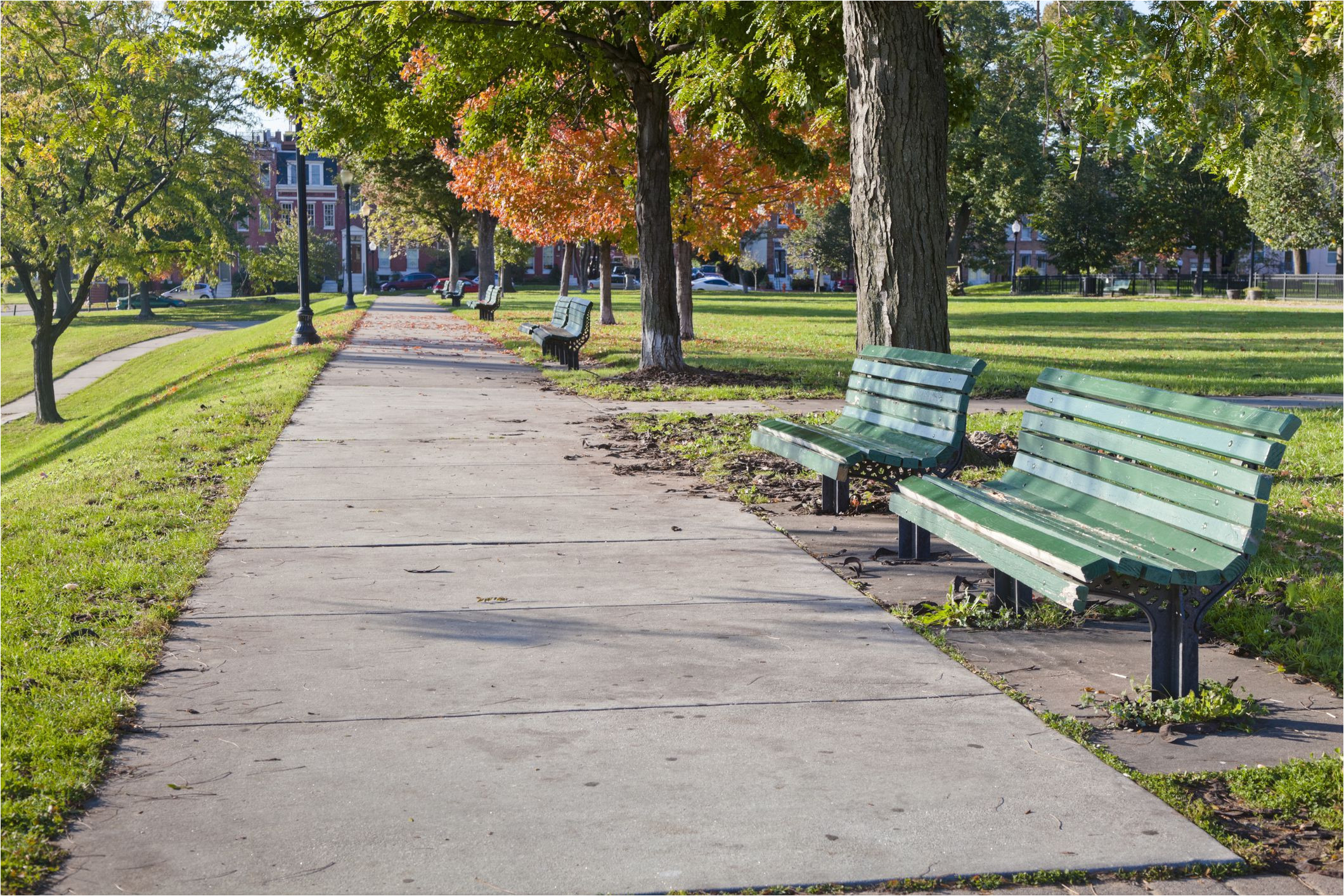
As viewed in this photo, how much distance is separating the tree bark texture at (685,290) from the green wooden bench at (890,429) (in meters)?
17.3

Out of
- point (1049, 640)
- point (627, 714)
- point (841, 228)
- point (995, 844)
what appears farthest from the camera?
point (841, 228)

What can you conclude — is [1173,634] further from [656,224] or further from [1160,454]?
[656,224]

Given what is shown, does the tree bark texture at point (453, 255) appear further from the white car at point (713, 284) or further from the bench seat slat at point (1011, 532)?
the bench seat slat at point (1011, 532)

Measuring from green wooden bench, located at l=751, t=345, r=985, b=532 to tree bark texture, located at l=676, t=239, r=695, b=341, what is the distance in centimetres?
1730

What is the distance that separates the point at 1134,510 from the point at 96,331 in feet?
166

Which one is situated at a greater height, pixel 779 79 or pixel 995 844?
pixel 779 79

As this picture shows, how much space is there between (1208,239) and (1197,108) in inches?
2525

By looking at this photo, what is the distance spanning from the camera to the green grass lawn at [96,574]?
393 cm

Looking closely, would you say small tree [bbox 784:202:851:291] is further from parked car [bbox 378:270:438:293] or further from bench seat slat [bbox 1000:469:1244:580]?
bench seat slat [bbox 1000:469:1244:580]

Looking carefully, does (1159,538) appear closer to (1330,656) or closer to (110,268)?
(1330,656)

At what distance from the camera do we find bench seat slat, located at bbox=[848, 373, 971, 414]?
23.2ft

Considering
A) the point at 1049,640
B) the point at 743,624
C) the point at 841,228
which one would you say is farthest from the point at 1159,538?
the point at 841,228

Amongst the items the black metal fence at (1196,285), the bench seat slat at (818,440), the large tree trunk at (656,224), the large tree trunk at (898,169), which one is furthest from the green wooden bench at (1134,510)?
the black metal fence at (1196,285)

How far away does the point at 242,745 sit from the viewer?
425 centimetres
